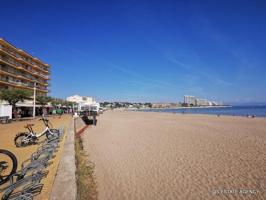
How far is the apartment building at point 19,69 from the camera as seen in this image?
48372 mm

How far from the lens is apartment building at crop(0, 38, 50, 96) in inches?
1904

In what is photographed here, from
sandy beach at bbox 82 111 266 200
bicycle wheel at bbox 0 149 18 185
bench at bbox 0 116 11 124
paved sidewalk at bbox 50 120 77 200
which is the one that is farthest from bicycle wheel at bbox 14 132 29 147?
bench at bbox 0 116 11 124

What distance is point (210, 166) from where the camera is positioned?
7.65 meters

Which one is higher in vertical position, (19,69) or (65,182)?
(19,69)

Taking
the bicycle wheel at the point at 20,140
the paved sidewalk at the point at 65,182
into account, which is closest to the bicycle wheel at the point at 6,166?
the paved sidewalk at the point at 65,182

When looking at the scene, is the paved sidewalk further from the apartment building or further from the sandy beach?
the apartment building

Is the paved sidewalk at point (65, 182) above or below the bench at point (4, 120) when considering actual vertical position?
below

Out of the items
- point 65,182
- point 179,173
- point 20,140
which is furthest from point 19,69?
point 65,182

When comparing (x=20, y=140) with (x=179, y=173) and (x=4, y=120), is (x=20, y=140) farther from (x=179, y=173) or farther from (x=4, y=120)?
(x=4, y=120)

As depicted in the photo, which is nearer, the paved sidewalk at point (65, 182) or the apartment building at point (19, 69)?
the paved sidewalk at point (65, 182)

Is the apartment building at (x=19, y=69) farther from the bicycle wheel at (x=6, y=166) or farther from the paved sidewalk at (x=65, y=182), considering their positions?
the paved sidewalk at (x=65, y=182)

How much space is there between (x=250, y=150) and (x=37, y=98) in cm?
4727

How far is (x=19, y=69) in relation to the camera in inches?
2194

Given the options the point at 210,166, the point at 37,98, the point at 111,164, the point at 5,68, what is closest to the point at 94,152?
the point at 111,164
